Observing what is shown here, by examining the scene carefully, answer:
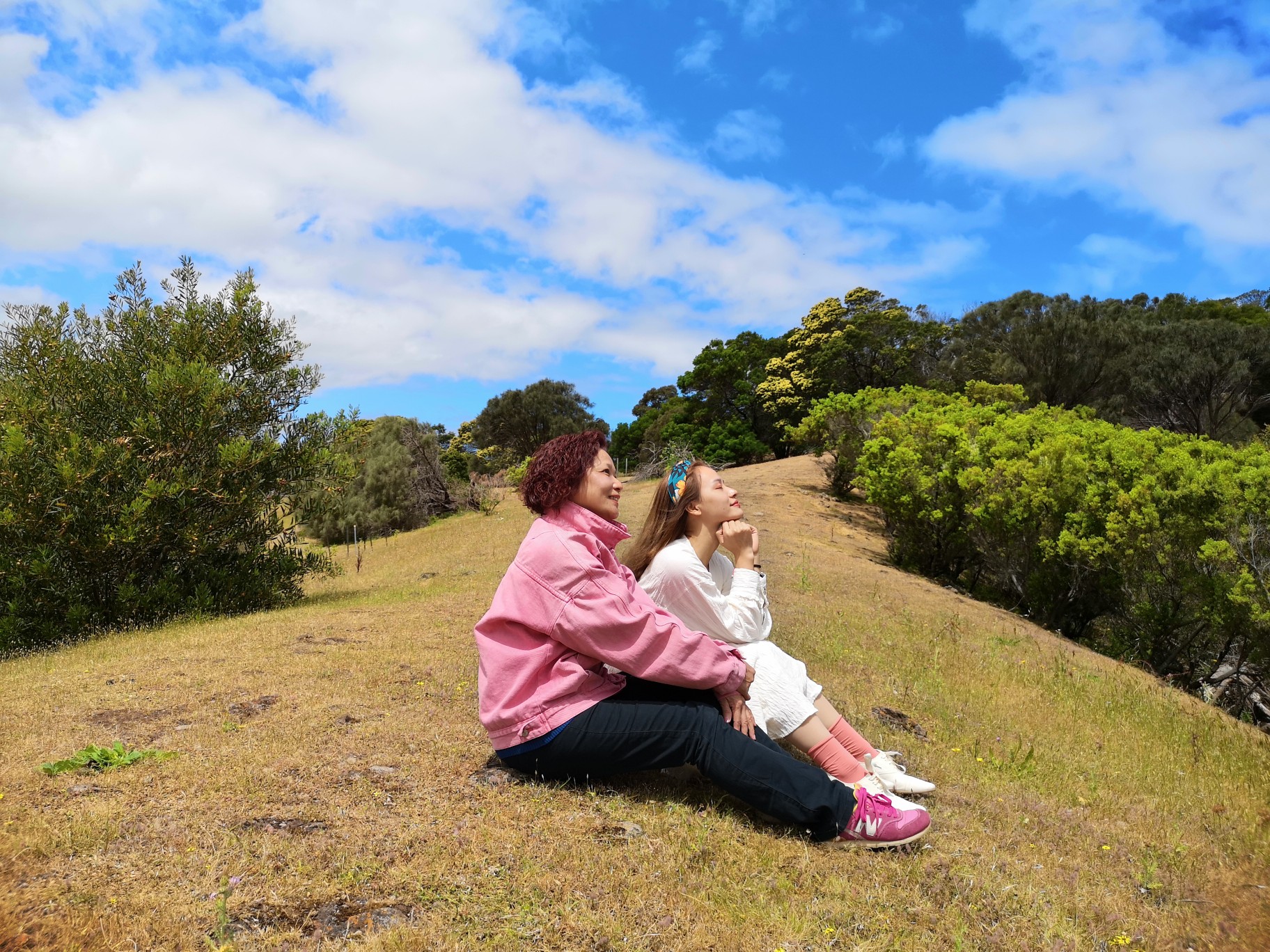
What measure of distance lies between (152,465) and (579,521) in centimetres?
944

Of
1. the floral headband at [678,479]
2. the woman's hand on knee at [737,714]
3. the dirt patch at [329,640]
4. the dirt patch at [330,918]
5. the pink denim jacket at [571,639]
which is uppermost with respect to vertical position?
the floral headband at [678,479]

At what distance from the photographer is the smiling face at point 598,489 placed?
3.61 metres

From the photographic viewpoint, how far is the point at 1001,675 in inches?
305

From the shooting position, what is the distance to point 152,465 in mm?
10742

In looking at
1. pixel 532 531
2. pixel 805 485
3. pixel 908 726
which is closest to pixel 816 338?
pixel 805 485

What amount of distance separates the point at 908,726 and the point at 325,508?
9667 mm

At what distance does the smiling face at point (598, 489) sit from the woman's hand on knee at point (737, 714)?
0.93 metres

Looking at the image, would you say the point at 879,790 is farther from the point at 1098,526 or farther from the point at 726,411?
the point at 726,411

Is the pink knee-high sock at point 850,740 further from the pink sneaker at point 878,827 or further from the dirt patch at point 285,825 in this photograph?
the dirt patch at point 285,825

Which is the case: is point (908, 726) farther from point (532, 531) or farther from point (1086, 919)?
point (532, 531)

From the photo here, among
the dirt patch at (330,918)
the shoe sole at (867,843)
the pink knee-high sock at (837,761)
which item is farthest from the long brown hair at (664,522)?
the dirt patch at (330,918)

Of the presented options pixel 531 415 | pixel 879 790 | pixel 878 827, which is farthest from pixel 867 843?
pixel 531 415

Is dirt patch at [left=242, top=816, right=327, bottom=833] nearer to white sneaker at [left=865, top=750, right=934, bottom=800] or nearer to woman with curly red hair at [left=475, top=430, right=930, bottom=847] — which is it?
woman with curly red hair at [left=475, top=430, right=930, bottom=847]

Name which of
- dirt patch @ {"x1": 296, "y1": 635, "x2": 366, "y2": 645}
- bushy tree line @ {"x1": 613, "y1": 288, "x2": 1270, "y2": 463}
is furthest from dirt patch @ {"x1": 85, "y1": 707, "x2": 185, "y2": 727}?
bushy tree line @ {"x1": 613, "y1": 288, "x2": 1270, "y2": 463}
